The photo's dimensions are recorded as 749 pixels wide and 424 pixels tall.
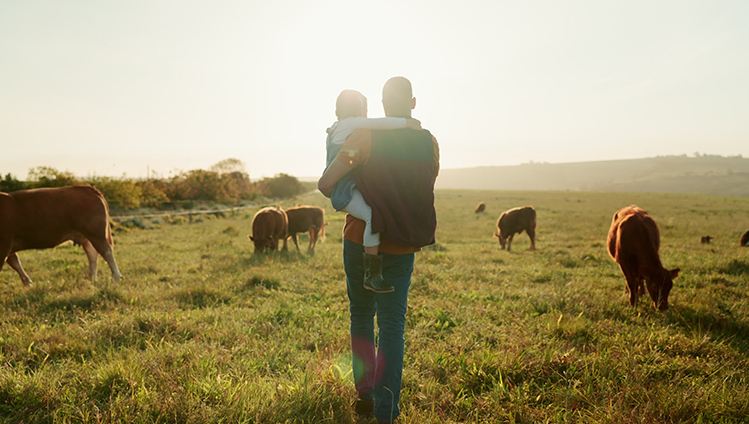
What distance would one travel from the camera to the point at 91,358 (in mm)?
3320

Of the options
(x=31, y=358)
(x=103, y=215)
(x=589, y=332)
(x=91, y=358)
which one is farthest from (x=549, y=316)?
(x=103, y=215)

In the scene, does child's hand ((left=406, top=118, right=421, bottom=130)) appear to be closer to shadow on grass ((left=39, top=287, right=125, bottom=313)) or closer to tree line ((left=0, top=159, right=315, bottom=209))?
shadow on grass ((left=39, top=287, right=125, bottom=313))

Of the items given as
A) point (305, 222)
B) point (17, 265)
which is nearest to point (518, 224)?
point (305, 222)

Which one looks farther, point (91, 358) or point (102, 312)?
point (102, 312)

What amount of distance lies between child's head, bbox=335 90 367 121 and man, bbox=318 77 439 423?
19 centimetres

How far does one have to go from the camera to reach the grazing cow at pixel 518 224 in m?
12.6

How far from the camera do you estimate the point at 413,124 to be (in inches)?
93.7

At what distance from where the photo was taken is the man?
2301mm

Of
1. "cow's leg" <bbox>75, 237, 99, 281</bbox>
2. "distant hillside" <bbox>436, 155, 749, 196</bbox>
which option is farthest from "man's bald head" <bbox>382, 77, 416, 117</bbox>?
"distant hillside" <bbox>436, 155, 749, 196</bbox>

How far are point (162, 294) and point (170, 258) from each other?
4.23m

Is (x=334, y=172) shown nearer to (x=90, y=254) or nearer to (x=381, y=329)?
(x=381, y=329)

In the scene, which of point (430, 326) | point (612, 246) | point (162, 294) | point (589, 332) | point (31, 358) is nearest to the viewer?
point (31, 358)

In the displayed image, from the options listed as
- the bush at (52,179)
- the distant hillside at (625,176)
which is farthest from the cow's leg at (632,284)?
the distant hillside at (625,176)

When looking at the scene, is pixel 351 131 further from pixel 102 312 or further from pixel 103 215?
pixel 103 215
